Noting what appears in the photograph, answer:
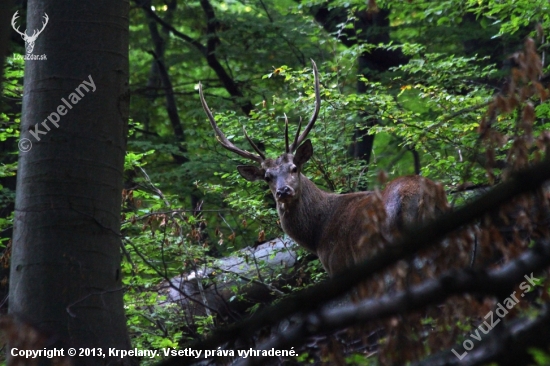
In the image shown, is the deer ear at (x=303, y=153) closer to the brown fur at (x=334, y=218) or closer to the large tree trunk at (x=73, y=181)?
the brown fur at (x=334, y=218)

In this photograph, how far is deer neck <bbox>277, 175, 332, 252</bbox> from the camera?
8453 mm

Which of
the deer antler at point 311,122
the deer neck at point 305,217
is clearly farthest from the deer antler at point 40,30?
the deer neck at point 305,217

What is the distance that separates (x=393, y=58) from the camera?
1528cm

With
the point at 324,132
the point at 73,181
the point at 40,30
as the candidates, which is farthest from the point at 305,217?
the point at 40,30

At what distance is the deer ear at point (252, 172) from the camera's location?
8.70 metres

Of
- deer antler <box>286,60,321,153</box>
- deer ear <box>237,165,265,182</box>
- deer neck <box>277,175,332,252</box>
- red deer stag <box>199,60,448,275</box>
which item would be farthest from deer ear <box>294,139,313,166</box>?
deer ear <box>237,165,265,182</box>

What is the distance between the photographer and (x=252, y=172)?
877cm

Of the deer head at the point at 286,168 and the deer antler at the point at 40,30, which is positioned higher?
the deer head at the point at 286,168

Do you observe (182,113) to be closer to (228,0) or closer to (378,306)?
(228,0)

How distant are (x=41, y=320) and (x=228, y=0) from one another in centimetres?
1417

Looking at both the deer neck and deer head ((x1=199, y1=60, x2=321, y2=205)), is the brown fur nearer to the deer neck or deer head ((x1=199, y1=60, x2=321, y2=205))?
the deer neck

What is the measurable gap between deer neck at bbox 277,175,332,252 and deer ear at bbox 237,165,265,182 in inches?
18.3

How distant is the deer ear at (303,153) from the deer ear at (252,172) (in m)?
0.47

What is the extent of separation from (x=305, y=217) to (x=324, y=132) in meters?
1.65
